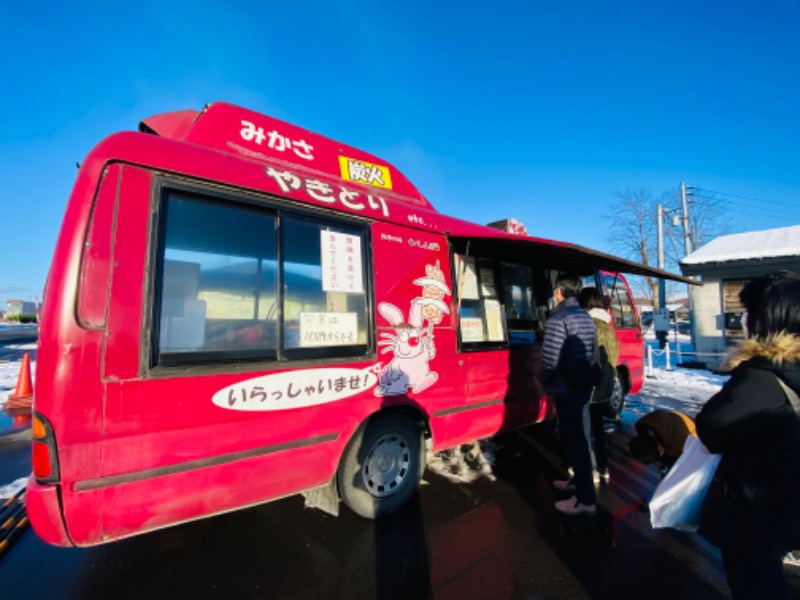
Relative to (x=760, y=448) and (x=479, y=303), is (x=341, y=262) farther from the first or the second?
(x=760, y=448)

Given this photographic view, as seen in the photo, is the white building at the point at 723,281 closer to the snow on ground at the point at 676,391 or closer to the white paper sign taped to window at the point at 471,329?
the snow on ground at the point at 676,391

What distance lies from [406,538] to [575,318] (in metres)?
2.24

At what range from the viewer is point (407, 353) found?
324cm

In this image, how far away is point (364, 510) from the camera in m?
3.05

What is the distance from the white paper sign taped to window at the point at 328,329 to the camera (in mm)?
2750

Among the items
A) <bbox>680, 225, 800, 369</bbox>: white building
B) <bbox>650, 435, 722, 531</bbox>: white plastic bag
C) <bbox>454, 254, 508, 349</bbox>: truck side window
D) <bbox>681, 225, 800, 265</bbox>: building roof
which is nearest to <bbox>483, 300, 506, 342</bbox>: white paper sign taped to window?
<bbox>454, 254, 508, 349</bbox>: truck side window

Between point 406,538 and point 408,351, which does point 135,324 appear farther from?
point 406,538

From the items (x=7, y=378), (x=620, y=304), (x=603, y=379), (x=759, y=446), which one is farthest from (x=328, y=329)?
(x=7, y=378)

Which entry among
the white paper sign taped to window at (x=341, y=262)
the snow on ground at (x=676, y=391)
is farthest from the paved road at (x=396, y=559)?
the snow on ground at (x=676, y=391)

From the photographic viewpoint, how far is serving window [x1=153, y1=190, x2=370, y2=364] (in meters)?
2.33

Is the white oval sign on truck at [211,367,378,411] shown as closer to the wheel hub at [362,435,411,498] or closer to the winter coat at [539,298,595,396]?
the wheel hub at [362,435,411,498]

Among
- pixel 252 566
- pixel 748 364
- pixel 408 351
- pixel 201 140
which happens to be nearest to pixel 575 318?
pixel 408 351

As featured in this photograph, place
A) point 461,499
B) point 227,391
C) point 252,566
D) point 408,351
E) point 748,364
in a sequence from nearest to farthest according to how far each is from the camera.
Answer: point 748,364 → point 227,391 → point 252,566 → point 408,351 → point 461,499

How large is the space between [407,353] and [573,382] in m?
1.42
